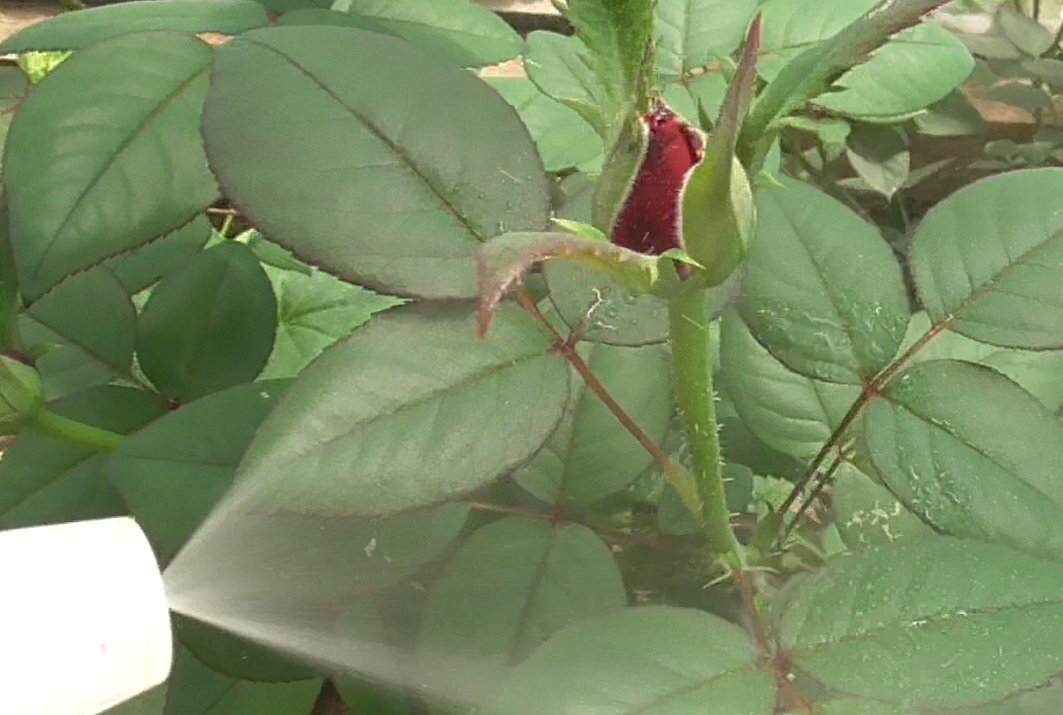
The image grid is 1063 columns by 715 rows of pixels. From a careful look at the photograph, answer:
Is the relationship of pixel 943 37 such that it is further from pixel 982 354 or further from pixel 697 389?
pixel 697 389

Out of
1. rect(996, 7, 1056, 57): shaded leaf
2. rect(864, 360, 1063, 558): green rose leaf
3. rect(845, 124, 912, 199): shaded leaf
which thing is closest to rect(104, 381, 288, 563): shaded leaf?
rect(864, 360, 1063, 558): green rose leaf

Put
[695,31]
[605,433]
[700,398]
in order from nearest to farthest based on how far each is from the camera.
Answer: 1. [700,398]
2. [605,433]
3. [695,31]

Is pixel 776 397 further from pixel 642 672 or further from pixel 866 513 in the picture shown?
pixel 642 672

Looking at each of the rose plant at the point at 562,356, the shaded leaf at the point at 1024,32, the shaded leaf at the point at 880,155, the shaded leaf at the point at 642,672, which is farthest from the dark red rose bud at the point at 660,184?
the shaded leaf at the point at 1024,32

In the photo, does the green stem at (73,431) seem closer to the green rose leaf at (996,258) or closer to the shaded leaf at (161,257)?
the shaded leaf at (161,257)

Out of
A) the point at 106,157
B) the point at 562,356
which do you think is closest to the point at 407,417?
the point at 562,356

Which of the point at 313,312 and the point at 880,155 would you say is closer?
the point at 313,312

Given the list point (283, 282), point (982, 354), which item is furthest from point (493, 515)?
point (283, 282)

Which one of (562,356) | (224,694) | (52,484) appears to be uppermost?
(562,356)
